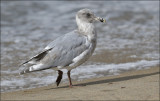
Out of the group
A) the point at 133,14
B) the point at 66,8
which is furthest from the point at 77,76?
the point at 66,8

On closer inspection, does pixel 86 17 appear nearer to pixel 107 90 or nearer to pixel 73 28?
pixel 107 90

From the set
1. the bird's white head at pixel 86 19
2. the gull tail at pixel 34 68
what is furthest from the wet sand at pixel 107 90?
the bird's white head at pixel 86 19

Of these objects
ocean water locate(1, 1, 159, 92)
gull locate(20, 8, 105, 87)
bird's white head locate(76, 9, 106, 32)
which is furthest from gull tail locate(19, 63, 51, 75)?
bird's white head locate(76, 9, 106, 32)

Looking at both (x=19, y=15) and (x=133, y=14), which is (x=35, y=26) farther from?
(x=133, y=14)

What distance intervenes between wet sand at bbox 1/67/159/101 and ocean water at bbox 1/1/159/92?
→ 46cm

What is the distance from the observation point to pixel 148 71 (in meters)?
6.80

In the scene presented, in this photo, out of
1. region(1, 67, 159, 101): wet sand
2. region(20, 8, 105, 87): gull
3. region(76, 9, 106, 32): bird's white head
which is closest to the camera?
region(1, 67, 159, 101): wet sand

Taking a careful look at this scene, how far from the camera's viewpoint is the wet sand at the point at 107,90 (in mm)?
4857

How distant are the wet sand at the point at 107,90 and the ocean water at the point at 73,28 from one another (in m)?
0.46

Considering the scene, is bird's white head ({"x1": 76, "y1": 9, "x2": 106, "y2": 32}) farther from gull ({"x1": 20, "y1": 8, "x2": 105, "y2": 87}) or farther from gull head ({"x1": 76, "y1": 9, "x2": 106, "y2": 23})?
gull ({"x1": 20, "y1": 8, "x2": 105, "y2": 87})

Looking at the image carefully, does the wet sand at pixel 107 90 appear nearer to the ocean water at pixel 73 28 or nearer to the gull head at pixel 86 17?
the ocean water at pixel 73 28

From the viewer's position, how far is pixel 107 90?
526 cm

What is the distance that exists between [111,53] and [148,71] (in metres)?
1.61

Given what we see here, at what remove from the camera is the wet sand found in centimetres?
486
